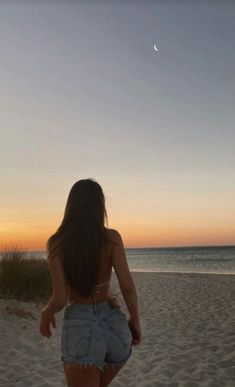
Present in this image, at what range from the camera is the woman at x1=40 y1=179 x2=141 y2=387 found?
2.32 meters

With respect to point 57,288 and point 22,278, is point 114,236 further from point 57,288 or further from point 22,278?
point 22,278

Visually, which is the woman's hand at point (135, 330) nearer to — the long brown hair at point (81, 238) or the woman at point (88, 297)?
the woman at point (88, 297)

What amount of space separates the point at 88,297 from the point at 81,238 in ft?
1.03

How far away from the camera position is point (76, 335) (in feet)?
7.64

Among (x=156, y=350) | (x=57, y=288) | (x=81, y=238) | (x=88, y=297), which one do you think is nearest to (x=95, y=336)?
(x=88, y=297)

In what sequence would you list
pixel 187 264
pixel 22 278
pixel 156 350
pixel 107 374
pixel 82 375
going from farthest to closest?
pixel 187 264 → pixel 22 278 → pixel 156 350 → pixel 107 374 → pixel 82 375

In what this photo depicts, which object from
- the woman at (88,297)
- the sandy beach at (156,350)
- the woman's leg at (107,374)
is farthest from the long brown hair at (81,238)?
the sandy beach at (156,350)

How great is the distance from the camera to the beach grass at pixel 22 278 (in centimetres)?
962

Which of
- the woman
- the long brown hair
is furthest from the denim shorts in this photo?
the long brown hair

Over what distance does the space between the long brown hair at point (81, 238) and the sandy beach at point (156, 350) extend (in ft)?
10.5

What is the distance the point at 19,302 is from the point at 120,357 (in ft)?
24.2

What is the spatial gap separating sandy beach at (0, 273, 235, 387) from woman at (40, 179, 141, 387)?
9.90ft

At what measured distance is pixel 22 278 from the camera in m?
9.73

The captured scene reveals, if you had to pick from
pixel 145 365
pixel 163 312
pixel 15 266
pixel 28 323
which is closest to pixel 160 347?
pixel 145 365
